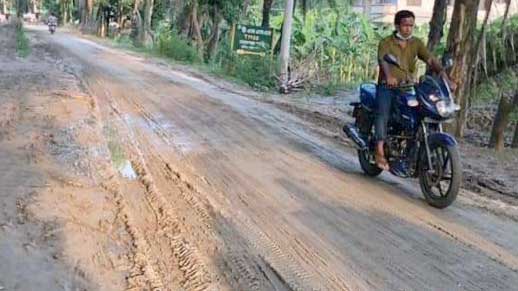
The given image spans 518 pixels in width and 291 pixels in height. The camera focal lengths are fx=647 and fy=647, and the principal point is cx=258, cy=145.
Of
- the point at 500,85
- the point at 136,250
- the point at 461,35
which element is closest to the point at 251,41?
the point at 500,85

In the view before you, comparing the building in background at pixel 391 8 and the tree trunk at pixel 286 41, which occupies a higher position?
the building in background at pixel 391 8

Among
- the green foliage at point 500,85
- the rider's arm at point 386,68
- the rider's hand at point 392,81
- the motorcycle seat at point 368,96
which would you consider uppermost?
the rider's arm at point 386,68

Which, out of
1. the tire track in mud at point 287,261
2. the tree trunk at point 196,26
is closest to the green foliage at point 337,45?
the tree trunk at point 196,26

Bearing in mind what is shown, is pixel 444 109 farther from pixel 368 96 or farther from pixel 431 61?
pixel 368 96

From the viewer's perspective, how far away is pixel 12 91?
11836 mm

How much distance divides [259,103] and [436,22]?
13.1 ft

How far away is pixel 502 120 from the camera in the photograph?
43.0 feet

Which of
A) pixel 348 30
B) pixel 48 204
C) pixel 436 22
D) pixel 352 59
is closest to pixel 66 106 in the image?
pixel 48 204

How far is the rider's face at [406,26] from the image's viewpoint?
21.9ft

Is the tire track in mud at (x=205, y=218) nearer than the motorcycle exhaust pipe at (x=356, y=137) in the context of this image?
Yes

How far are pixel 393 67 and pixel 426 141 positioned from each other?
0.92m

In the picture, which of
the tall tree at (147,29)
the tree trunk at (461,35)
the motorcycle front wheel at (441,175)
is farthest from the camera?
the tall tree at (147,29)

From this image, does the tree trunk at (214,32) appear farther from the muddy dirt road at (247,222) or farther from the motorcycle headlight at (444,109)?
the motorcycle headlight at (444,109)

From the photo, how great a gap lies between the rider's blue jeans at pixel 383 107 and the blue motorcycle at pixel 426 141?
0.07 m
